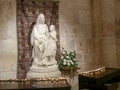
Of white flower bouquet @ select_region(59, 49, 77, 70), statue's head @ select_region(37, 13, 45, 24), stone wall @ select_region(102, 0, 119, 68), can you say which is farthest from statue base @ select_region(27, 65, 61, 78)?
stone wall @ select_region(102, 0, 119, 68)

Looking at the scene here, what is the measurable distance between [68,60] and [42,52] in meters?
0.81

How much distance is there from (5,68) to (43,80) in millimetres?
2482

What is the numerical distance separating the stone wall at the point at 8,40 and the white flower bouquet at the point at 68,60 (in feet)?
4.26

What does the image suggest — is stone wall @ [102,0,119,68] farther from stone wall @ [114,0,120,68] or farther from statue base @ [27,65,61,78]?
statue base @ [27,65,61,78]

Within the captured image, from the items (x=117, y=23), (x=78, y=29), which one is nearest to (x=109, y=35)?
(x=117, y=23)

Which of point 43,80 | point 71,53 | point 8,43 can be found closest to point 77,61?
point 71,53

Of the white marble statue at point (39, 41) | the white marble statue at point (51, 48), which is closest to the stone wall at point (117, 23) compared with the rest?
the white marble statue at point (51, 48)

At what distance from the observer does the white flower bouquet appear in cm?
632

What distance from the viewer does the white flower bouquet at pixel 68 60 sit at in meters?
6.32

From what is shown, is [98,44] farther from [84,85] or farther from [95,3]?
[84,85]

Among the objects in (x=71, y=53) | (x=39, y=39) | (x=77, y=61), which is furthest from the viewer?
(x=77, y=61)

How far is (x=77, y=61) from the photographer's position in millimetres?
6844

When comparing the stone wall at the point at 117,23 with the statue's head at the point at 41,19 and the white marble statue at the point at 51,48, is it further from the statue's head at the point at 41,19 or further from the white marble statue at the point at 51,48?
the statue's head at the point at 41,19

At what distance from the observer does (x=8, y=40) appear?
→ 6.31 metres
